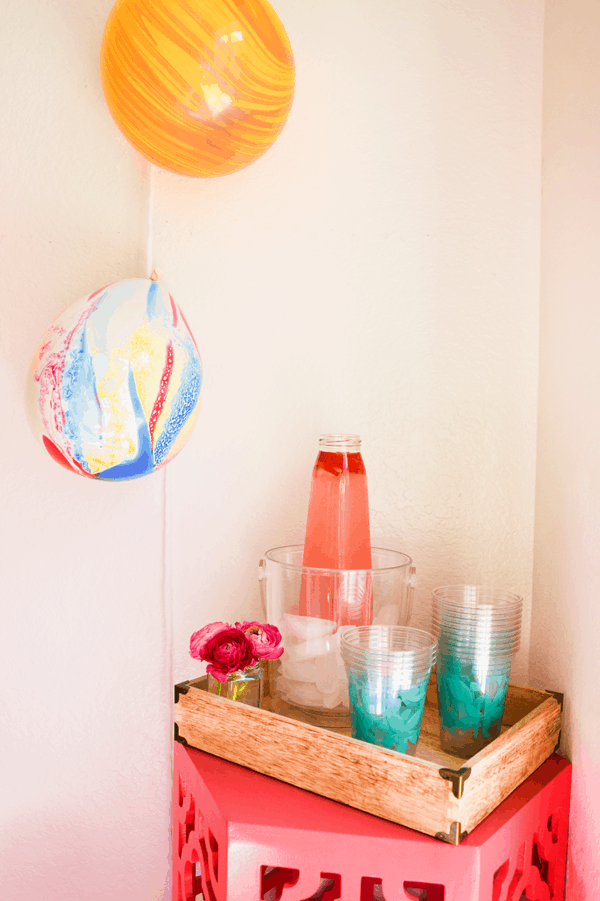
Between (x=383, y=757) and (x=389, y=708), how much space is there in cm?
5

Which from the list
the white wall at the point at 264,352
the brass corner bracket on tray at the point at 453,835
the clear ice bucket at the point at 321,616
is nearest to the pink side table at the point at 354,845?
the brass corner bracket on tray at the point at 453,835

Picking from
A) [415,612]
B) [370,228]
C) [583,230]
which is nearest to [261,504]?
[415,612]

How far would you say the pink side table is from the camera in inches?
25.1

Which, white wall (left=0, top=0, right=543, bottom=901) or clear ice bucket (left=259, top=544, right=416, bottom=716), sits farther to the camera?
white wall (left=0, top=0, right=543, bottom=901)

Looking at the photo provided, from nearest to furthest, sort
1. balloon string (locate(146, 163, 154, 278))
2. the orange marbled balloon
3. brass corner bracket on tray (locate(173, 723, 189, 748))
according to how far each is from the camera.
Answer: the orange marbled balloon → brass corner bracket on tray (locate(173, 723, 189, 748)) → balloon string (locate(146, 163, 154, 278))

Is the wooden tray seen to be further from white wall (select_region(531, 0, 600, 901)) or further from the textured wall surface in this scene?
the textured wall surface

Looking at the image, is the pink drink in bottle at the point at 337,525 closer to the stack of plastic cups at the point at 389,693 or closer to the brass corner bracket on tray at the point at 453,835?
the stack of plastic cups at the point at 389,693

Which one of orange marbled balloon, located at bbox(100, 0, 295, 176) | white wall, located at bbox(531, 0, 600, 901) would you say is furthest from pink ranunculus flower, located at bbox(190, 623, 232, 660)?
orange marbled balloon, located at bbox(100, 0, 295, 176)

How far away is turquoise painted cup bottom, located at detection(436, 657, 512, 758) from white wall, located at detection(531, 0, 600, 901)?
0.11m

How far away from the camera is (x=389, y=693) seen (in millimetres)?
712

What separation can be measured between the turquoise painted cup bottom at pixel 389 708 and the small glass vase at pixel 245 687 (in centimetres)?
17

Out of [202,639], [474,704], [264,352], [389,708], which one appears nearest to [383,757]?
[389,708]

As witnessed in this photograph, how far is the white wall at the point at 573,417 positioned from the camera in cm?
78

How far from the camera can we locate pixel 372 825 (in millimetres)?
668
